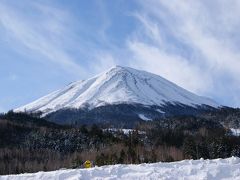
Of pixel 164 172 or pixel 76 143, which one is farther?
pixel 76 143

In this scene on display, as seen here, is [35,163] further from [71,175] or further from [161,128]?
[71,175]

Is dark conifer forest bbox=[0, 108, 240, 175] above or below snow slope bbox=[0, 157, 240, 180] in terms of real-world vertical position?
above

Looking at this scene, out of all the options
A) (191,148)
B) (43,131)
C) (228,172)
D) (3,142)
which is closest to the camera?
(228,172)

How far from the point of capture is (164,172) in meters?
19.6

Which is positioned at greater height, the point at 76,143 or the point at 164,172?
the point at 76,143

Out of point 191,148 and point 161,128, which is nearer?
point 191,148

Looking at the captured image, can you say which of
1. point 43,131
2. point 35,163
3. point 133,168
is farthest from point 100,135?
point 133,168

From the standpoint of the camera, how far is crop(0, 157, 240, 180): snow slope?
61.5 ft

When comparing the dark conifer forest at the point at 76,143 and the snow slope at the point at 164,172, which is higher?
the dark conifer forest at the point at 76,143

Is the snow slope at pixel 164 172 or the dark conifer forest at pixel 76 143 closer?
the snow slope at pixel 164 172

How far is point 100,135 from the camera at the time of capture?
146125 millimetres

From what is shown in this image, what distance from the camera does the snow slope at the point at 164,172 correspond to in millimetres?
18734

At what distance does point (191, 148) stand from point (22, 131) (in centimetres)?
6065

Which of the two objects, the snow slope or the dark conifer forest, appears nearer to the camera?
the snow slope
